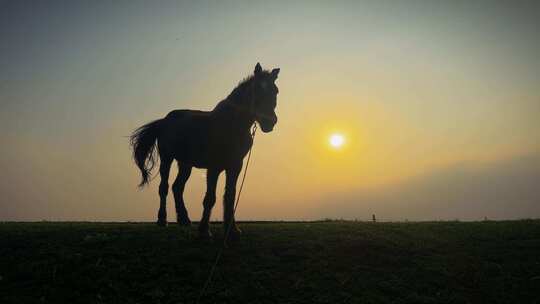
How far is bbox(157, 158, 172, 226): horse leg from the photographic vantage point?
557 inches

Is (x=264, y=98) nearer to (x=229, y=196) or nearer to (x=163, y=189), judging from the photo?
(x=229, y=196)

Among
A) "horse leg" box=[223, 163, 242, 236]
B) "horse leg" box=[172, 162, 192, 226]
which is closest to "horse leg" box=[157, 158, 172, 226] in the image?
"horse leg" box=[172, 162, 192, 226]

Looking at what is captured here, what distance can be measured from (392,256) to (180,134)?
7153 millimetres

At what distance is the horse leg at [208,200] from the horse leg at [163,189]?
308 cm

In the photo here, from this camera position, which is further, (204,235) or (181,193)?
(181,193)

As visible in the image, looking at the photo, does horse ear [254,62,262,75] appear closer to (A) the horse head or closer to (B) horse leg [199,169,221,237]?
(A) the horse head

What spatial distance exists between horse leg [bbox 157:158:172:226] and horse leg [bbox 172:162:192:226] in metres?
0.43

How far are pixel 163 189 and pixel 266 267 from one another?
6.02 m

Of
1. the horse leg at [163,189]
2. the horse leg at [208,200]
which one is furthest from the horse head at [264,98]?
the horse leg at [163,189]

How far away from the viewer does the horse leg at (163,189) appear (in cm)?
1415

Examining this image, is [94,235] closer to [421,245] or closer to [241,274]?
[241,274]

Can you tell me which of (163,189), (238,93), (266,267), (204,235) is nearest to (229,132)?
(238,93)

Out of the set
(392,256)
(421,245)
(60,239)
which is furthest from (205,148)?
(421,245)

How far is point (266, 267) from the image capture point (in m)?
9.75
